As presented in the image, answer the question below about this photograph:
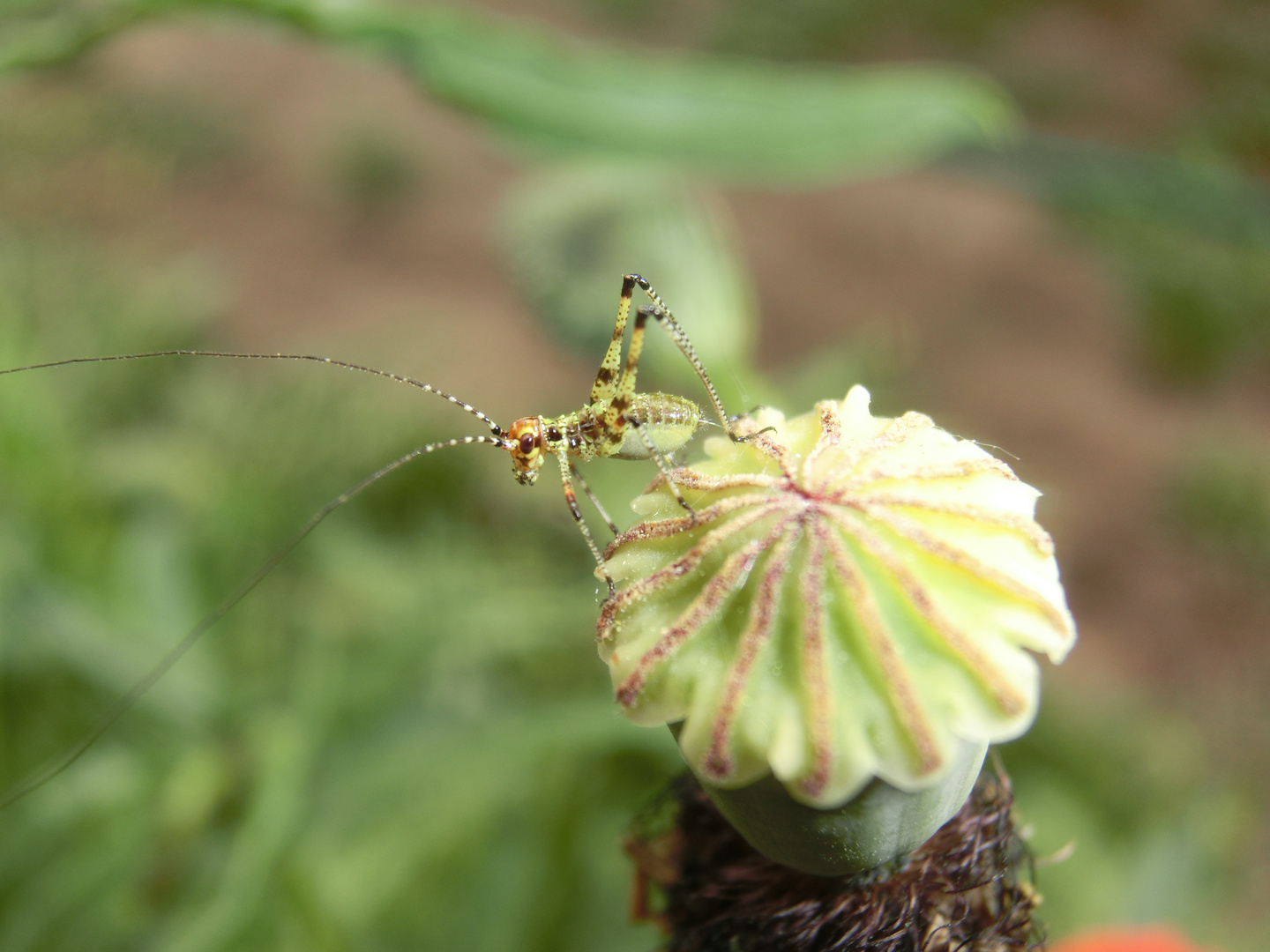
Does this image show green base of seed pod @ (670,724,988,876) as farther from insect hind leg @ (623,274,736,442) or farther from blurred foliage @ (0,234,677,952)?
blurred foliage @ (0,234,677,952)

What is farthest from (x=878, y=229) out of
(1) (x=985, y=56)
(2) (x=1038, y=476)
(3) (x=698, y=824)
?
(3) (x=698, y=824)

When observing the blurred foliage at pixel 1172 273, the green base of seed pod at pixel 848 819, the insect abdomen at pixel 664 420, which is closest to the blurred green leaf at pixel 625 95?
the insect abdomen at pixel 664 420

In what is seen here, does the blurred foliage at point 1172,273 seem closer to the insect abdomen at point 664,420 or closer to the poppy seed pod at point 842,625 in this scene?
the insect abdomen at point 664,420

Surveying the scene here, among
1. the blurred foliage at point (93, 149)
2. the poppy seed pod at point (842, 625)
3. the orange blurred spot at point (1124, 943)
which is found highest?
the blurred foliage at point (93, 149)

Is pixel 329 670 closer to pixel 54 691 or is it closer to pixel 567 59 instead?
pixel 54 691

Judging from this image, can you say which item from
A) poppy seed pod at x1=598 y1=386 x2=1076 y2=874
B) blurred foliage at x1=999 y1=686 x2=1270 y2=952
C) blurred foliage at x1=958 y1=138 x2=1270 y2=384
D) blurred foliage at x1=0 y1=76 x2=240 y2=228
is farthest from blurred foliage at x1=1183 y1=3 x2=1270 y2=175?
blurred foliage at x1=0 y1=76 x2=240 y2=228

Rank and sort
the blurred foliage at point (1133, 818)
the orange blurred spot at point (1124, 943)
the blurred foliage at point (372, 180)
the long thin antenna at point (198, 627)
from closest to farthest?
the long thin antenna at point (198, 627)
the orange blurred spot at point (1124, 943)
the blurred foliage at point (1133, 818)
the blurred foliage at point (372, 180)

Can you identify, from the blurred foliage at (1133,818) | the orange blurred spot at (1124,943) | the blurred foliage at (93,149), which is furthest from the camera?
the blurred foliage at (93,149)
